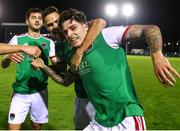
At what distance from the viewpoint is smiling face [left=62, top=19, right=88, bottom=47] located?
155 inches

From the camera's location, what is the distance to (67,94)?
42.5 ft

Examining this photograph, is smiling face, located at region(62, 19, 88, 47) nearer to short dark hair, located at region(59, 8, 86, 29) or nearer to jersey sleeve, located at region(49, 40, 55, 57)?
short dark hair, located at region(59, 8, 86, 29)

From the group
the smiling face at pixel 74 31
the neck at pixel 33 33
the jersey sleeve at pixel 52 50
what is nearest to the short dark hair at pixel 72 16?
the smiling face at pixel 74 31

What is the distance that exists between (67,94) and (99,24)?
8.94 m

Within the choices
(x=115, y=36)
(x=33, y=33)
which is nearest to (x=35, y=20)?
(x=33, y=33)

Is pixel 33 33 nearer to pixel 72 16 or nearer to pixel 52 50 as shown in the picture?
pixel 52 50

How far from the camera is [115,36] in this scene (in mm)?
3816

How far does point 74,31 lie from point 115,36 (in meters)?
0.42

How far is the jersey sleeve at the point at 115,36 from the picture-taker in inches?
151

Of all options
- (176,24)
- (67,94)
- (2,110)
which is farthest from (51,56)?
(176,24)

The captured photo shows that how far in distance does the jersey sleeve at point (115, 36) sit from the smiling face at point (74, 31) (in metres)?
0.26

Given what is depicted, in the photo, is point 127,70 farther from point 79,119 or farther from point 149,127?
point 149,127

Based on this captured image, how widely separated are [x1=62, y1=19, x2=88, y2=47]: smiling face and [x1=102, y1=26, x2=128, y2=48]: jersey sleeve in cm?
26

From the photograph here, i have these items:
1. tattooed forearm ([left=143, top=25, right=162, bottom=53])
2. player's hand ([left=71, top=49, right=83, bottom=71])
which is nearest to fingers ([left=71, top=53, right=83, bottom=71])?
player's hand ([left=71, top=49, right=83, bottom=71])
